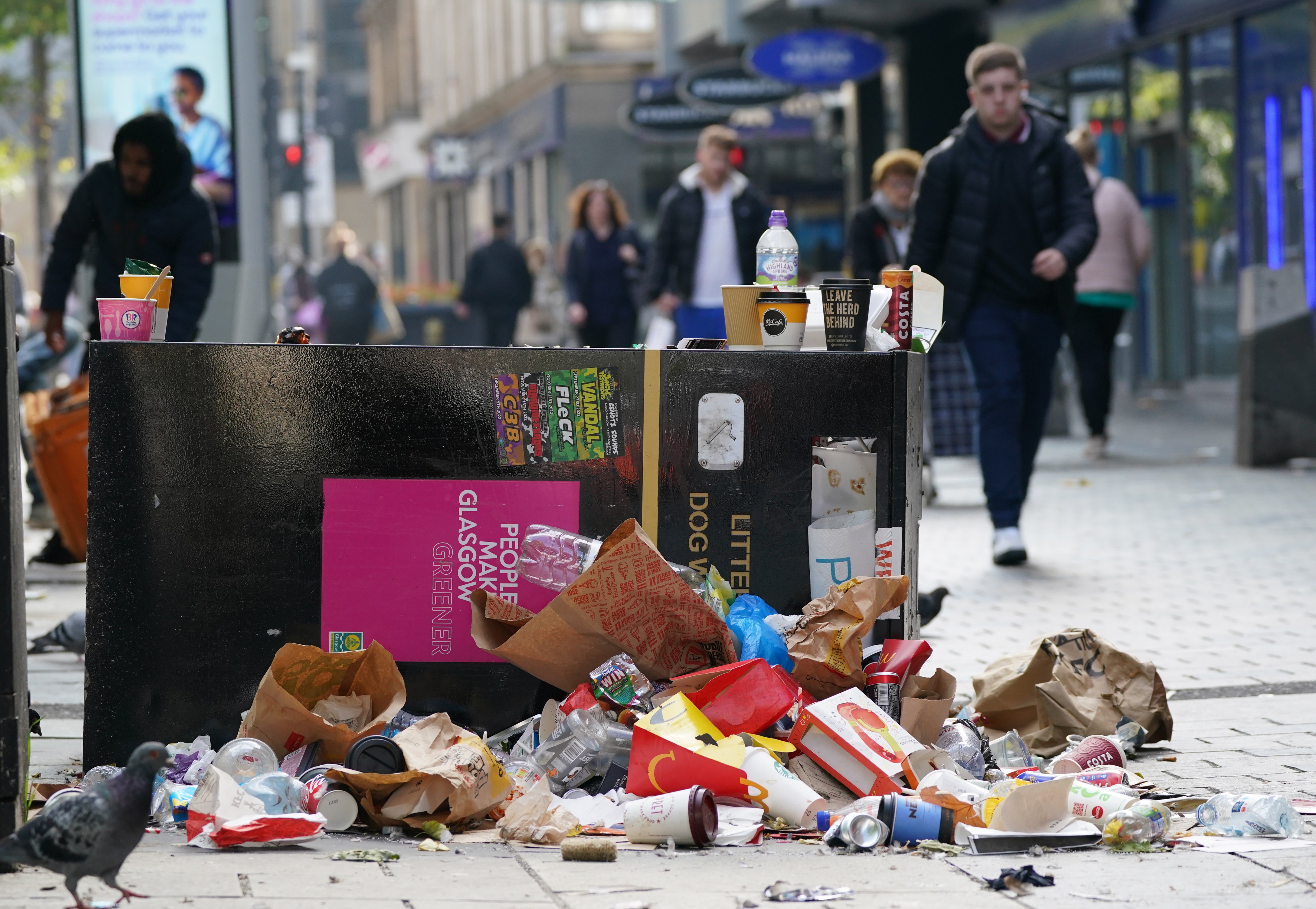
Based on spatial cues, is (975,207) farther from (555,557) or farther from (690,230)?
(555,557)

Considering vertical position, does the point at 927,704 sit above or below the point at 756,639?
below

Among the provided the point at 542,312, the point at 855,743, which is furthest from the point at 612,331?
the point at 855,743

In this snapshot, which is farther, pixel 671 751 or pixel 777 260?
pixel 777 260

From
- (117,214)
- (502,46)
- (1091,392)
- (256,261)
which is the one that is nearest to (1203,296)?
(1091,392)

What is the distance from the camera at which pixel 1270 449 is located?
10414 mm

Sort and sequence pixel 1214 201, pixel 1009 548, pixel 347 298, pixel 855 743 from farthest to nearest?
pixel 347 298
pixel 1214 201
pixel 1009 548
pixel 855 743

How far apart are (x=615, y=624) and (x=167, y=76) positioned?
25.0 feet

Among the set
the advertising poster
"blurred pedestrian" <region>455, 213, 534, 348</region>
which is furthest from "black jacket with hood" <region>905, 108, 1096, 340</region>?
"blurred pedestrian" <region>455, 213, 534, 348</region>

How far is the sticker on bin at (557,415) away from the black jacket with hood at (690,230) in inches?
227

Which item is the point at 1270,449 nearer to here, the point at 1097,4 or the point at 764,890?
the point at 1097,4

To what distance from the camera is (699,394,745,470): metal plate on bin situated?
4.01 meters

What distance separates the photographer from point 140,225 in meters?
7.20

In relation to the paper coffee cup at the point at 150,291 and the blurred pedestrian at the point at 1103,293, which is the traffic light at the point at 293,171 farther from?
the paper coffee cup at the point at 150,291

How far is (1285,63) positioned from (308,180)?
14.9m
